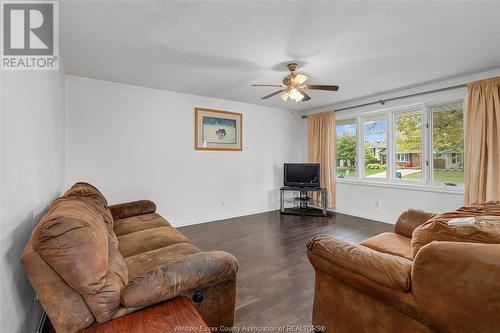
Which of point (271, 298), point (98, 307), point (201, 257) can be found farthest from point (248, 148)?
point (98, 307)

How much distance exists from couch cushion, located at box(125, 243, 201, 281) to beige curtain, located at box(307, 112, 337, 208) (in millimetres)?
3914

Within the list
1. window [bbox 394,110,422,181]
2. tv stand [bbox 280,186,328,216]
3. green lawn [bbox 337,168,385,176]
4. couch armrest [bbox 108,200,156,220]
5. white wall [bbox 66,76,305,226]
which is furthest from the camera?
tv stand [bbox 280,186,328,216]

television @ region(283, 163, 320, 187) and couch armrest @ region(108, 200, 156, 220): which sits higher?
television @ region(283, 163, 320, 187)

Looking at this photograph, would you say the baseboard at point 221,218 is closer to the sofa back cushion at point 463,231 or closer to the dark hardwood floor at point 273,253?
the dark hardwood floor at point 273,253

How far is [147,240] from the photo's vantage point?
2.03 m

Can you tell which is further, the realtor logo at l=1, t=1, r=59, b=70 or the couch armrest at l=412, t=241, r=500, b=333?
the realtor logo at l=1, t=1, r=59, b=70

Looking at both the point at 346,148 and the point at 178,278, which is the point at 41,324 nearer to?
the point at 178,278

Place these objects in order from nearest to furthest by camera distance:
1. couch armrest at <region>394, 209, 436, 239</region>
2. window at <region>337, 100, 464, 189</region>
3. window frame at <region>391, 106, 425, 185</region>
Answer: couch armrest at <region>394, 209, 436, 239</region> → window at <region>337, 100, 464, 189</region> → window frame at <region>391, 106, 425, 185</region>

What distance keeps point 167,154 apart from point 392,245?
3474 millimetres

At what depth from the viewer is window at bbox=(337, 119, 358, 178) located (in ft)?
16.5

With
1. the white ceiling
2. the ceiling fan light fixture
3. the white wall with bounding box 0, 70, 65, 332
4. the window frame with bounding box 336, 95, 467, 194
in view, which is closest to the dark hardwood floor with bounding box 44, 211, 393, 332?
the white wall with bounding box 0, 70, 65, 332

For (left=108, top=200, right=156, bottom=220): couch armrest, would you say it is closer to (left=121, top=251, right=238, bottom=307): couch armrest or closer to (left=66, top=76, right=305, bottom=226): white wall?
(left=66, top=76, right=305, bottom=226): white wall

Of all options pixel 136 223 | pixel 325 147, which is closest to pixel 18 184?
pixel 136 223

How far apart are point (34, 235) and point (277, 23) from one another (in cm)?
220
